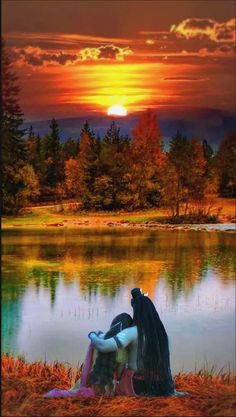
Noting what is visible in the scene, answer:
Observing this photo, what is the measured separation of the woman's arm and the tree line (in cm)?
309

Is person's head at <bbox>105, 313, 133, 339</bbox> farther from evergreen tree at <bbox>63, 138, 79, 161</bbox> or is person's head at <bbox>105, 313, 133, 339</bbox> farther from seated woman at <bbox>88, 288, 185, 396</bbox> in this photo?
evergreen tree at <bbox>63, 138, 79, 161</bbox>

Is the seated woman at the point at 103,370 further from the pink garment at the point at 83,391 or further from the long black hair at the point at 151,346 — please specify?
the long black hair at the point at 151,346

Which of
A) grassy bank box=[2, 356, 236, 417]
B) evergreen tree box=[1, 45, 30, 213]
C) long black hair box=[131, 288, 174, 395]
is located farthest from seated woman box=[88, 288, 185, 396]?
evergreen tree box=[1, 45, 30, 213]

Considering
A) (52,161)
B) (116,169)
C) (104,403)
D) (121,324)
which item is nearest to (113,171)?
(116,169)

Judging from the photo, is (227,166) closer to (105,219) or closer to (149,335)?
(105,219)

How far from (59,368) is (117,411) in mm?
1290

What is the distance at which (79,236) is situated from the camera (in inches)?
337

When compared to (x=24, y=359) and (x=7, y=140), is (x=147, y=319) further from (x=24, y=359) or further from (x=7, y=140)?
(x=7, y=140)

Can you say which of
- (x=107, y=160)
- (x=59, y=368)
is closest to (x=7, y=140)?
(x=107, y=160)

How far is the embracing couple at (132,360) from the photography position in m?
5.23

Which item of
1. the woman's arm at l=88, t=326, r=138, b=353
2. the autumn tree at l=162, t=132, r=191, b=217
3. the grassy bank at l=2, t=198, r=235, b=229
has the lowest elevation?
the woman's arm at l=88, t=326, r=138, b=353

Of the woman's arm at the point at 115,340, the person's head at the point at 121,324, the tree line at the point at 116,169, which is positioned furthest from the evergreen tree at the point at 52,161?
the woman's arm at the point at 115,340

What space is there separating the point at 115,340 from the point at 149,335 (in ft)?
0.81

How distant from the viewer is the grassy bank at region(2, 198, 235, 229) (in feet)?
27.3
